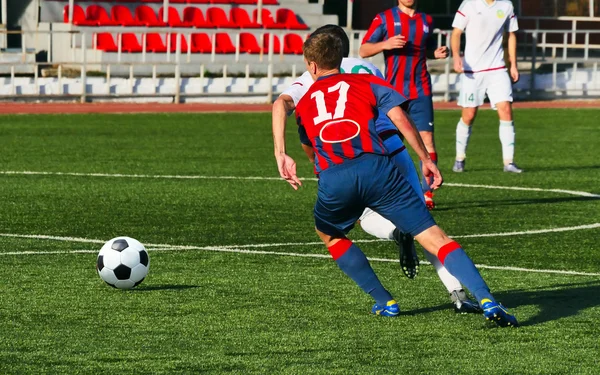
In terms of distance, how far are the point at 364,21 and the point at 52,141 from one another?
54.4 ft

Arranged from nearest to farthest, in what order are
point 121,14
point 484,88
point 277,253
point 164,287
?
point 164,287 < point 277,253 < point 484,88 < point 121,14

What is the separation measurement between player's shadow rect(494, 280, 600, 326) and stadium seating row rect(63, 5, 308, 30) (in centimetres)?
2112

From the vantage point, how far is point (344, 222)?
19.6 feet

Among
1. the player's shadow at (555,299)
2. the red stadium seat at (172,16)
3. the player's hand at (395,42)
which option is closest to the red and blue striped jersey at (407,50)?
the player's hand at (395,42)

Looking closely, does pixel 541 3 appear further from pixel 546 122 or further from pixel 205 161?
pixel 205 161

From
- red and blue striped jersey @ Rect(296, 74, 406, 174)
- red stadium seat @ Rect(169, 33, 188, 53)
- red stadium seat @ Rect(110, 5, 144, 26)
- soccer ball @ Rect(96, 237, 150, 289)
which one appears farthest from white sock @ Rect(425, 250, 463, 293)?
red stadium seat @ Rect(110, 5, 144, 26)

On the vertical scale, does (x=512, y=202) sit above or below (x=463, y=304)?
below

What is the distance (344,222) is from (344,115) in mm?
565

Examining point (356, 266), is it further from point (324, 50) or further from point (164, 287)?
point (164, 287)

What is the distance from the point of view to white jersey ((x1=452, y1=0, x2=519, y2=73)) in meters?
13.0

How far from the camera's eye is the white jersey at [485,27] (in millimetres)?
12992

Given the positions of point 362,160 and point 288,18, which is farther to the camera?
point 288,18

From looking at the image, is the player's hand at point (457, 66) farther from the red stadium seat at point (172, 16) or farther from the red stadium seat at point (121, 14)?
the red stadium seat at point (121, 14)

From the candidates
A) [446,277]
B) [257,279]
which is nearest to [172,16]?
[257,279]
